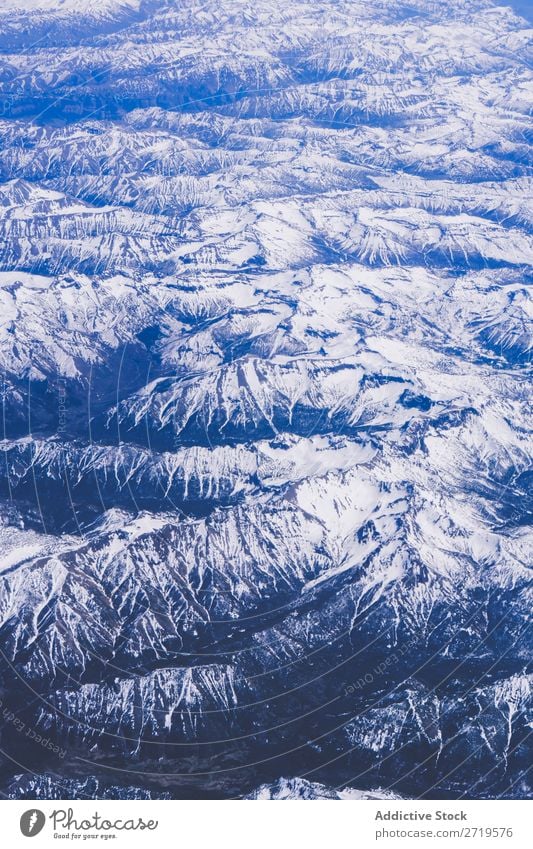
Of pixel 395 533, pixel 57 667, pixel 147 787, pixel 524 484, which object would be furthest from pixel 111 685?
pixel 524 484

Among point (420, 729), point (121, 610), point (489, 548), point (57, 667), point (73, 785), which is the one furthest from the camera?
point (489, 548)

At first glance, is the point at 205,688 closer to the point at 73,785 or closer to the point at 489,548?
the point at 73,785
